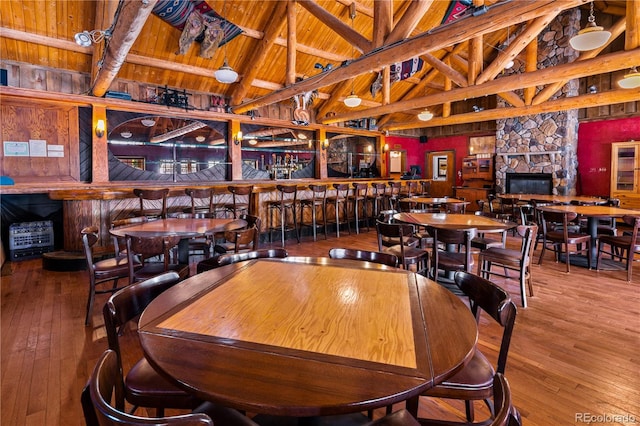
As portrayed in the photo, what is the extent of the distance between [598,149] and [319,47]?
309 inches

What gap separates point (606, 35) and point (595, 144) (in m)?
6.79

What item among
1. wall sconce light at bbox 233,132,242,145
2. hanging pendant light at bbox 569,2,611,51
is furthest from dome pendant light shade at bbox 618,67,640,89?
wall sconce light at bbox 233,132,242,145

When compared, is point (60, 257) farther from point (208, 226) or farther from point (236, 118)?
point (236, 118)

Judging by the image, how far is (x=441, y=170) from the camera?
42.2 ft

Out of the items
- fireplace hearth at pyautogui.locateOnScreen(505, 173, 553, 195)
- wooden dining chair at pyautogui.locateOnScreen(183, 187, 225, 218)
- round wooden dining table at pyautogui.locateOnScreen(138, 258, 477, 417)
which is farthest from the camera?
fireplace hearth at pyautogui.locateOnScreen(505, 173, 553, 195)

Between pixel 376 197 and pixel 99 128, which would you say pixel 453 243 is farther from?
pixel 99 128

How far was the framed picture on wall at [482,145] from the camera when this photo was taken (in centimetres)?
1136

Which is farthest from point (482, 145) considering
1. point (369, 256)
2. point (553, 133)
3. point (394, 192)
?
point (369, 256)

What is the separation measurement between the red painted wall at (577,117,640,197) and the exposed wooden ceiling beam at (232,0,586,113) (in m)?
7.07

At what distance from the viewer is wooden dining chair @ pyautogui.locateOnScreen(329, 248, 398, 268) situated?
7.29 ft

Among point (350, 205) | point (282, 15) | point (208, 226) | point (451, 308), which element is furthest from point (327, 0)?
point (451, 308)

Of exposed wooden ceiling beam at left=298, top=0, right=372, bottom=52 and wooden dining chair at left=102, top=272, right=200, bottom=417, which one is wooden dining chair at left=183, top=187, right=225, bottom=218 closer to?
exposed wooden ceiling beam at left=298, top=0, right=372, bottom=52

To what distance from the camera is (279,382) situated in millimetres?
882

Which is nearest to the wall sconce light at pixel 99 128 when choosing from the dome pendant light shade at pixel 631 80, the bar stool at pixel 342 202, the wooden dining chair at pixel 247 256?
the bar stool at pixel 342 202
